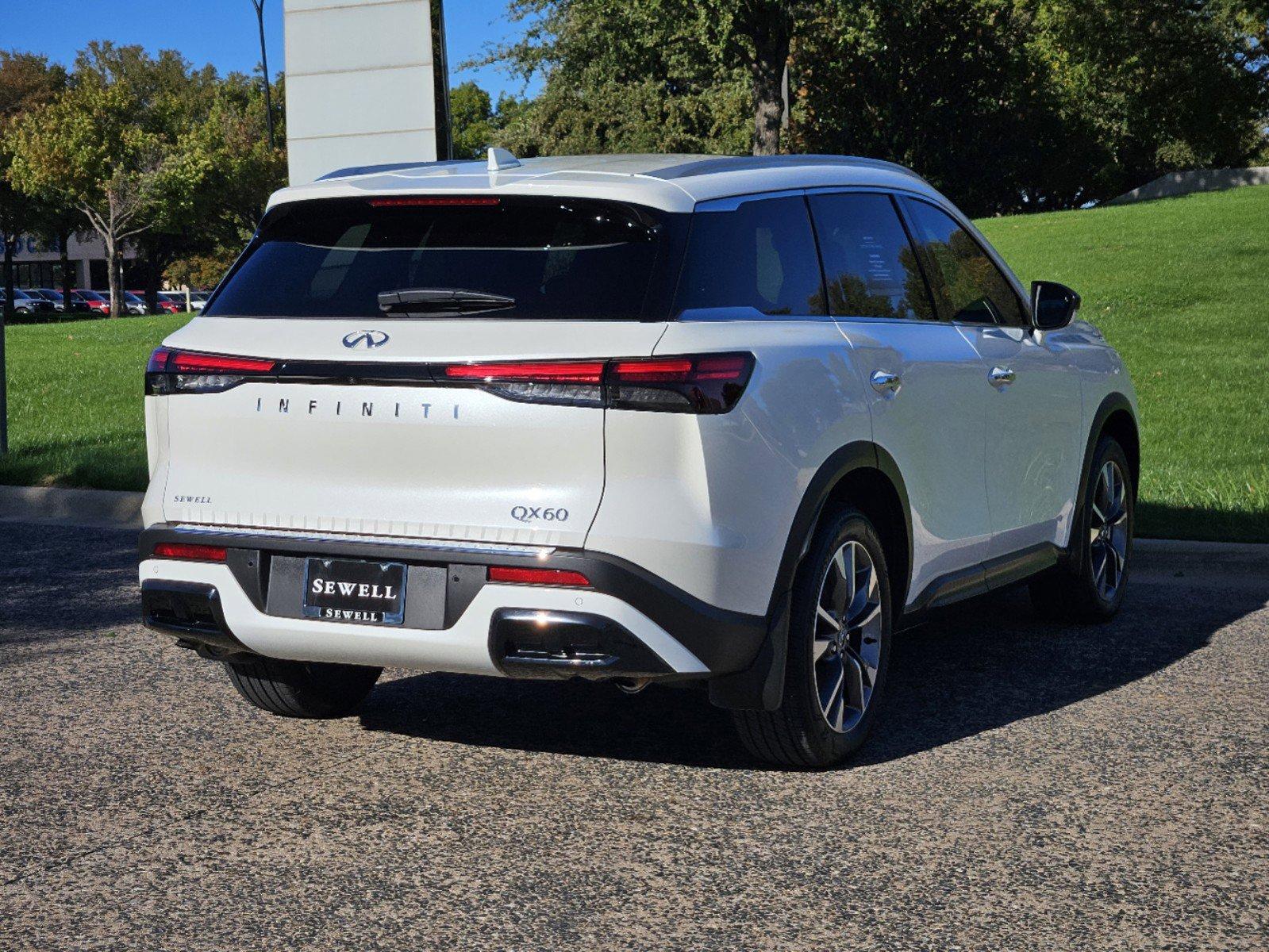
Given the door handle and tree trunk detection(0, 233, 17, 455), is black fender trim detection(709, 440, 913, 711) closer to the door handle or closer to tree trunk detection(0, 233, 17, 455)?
the door handle

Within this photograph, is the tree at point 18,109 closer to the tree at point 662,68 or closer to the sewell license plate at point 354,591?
the tree at point 662,68

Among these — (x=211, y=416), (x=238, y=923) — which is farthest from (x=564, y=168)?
(x=238, y=923)

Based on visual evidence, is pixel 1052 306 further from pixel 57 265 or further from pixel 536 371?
pixel 57 265

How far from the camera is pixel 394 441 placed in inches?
171

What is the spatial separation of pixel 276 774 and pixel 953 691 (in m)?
2.54

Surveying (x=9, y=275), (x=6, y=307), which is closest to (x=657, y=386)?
(x=9, y=275)

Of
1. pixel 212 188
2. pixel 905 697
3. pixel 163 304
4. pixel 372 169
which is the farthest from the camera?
pixel 163 304

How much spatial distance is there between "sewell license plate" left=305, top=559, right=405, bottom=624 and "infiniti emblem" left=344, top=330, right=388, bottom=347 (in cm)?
59

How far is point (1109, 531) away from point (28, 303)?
80.2 m

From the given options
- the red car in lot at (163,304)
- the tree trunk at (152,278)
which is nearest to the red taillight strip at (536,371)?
the red car in lot at (163,304)

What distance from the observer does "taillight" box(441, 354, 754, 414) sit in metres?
4.17

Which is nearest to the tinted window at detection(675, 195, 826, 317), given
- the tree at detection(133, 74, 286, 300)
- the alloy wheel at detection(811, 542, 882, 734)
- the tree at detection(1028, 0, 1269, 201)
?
the alloy wheel at detection(811, 542, 882, 734)

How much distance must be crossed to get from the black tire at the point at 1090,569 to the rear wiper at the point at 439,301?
3.33m

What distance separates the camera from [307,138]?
14109 mm
